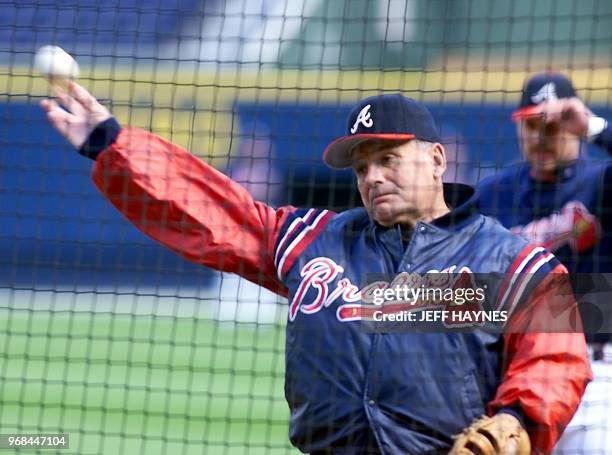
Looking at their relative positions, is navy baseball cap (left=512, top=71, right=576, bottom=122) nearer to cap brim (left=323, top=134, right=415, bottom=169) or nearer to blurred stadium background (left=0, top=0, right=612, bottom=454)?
cap brim (left=323, top=134, right=415, bottom=169)

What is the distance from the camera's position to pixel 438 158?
3.25 meters

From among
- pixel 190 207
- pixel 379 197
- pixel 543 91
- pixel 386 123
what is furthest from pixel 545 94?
pixel 190 207

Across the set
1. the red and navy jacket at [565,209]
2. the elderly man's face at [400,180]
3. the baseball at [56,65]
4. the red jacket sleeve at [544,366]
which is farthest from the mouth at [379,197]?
the baseball at [56,65]

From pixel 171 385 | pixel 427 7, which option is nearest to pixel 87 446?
pixel 171 385

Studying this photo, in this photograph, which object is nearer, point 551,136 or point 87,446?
point 551,136

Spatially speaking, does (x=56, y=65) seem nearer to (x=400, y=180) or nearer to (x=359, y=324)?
(x=400, y=180)

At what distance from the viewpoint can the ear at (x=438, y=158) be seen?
323cm

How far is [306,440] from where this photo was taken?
3.07 metres

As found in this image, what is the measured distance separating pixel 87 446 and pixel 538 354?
11.3 feet

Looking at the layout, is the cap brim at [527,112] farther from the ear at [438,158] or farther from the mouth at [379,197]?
the mouth at [379,197]

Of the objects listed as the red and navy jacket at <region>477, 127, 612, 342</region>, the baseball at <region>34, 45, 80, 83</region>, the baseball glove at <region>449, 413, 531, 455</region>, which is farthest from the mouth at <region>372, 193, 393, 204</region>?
the baseball at <region>34, 45, 80, 83</region>

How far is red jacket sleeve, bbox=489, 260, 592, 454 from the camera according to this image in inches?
115

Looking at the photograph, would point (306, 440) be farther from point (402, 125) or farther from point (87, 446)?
point (87, 446)

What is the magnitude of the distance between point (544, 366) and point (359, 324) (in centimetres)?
50
